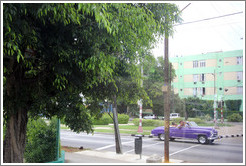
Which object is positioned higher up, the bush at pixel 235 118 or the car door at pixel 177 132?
the bush at pixel 235 118

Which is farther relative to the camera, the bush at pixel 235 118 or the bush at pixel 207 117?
the bush at pixel 207 117

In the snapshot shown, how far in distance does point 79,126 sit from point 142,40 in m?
2.84

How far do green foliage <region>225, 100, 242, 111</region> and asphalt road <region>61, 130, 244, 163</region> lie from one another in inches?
36.0

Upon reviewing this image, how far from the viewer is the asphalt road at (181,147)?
290 inches

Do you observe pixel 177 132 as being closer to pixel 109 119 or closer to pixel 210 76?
pixel 210 76

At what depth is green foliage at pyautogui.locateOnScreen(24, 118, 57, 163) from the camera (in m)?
8.16

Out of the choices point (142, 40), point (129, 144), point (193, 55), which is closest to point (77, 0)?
point (142, 40)

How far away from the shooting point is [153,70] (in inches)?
350

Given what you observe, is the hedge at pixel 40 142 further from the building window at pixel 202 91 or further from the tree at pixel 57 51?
the building window at pixel 202 91

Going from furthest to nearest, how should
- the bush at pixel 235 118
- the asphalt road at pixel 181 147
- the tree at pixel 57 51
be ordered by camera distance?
the asphalt road at pixel 181 147 < the bush at pixel 235 118 < the tree at pixel 57 51

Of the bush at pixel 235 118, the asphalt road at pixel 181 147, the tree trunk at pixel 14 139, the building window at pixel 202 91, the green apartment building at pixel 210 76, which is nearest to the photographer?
the tree trunk at pixel 14 139

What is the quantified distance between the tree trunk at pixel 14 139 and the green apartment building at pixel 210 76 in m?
4.83

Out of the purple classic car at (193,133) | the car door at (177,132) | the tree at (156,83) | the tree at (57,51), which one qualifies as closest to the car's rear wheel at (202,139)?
the purple classic car at (193,133)

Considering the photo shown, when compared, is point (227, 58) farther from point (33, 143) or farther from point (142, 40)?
point (33, 143)
